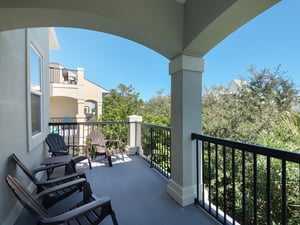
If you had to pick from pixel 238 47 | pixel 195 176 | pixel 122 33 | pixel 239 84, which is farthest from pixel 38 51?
pixel 238 47

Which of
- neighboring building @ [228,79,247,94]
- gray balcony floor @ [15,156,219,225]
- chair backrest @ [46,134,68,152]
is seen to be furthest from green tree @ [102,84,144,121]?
gray balcony floor @ [15,156,219,225]

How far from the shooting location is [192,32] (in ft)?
7.18

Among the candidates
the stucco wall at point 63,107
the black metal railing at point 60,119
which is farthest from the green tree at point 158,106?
the stucco wall at point 63,107

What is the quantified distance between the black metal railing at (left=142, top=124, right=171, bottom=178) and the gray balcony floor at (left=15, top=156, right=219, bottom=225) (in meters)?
0.22

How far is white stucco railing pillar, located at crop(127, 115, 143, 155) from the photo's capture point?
5.15 metres

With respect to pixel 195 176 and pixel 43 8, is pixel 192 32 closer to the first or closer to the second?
pixel 43 8

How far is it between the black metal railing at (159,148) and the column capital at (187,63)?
1.48 m

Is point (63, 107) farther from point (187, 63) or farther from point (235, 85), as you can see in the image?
point (187, 63)

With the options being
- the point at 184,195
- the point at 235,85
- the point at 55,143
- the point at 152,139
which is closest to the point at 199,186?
the point at 184,195

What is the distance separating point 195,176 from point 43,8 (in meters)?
2.62

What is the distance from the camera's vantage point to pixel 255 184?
62.8 inches

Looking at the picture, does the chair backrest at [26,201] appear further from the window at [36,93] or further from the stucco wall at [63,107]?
the stucco wall at [63,107]

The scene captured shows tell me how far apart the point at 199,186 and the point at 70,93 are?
9768 mm

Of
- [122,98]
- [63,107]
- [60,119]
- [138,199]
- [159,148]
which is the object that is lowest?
[138,199]
